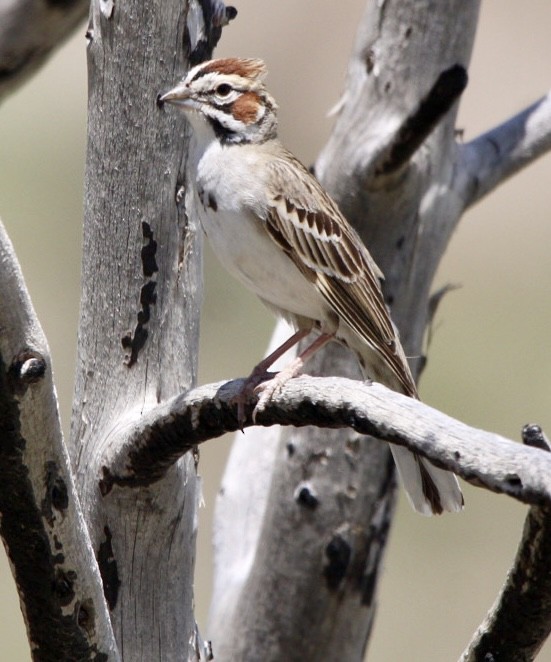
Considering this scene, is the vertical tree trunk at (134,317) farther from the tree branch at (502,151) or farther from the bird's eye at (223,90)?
the tree branch at (502,151)

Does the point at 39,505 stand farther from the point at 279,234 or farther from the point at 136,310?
the point at 279,234

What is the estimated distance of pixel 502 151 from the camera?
4.59 meters

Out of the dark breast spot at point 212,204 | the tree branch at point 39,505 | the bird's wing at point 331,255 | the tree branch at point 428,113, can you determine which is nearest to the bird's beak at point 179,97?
the dark breast spot at point 212,204

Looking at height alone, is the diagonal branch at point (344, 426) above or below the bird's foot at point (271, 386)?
below

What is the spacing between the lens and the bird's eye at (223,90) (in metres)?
3.98

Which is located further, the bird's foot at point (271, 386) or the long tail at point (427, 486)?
the long tail at point (427, 486)

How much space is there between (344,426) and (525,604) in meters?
0.52

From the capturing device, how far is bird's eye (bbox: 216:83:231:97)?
398 centimetres

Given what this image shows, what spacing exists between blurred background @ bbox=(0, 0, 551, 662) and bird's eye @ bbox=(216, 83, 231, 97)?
320 centimetres

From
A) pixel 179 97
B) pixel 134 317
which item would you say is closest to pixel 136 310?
pixel 134 317

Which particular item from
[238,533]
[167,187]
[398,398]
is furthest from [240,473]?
[398,398]

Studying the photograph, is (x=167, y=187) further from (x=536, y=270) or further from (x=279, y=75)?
(x=279, y=75)

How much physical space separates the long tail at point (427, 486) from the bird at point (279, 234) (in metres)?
0.02

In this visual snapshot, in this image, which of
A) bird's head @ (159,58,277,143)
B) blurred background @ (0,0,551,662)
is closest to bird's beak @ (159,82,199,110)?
bird's head @ (159,58,277,143)
